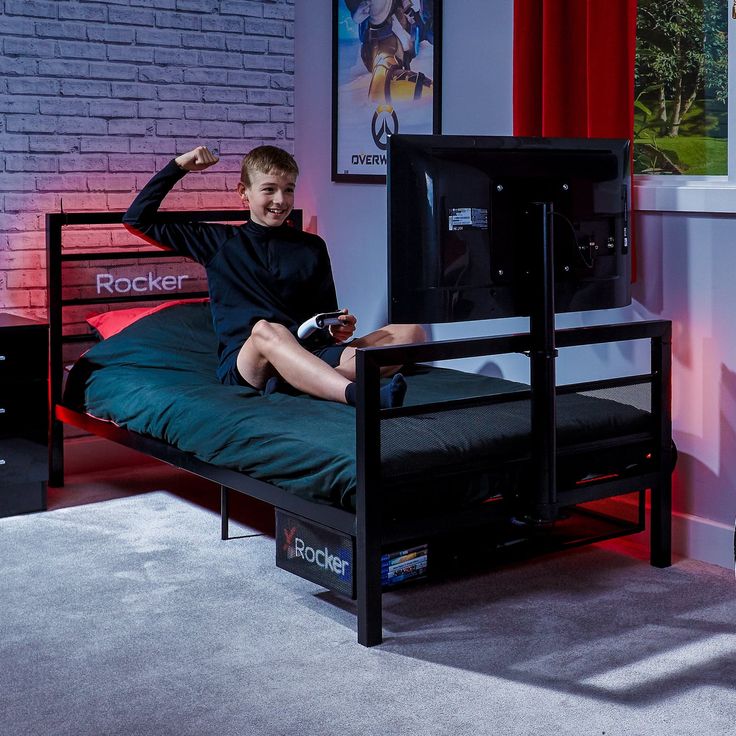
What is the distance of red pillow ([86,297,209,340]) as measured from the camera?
424 centimetres

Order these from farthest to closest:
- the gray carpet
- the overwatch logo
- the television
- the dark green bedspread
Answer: the overwatch logo
the dark green bedspread
the television
the gray carpet

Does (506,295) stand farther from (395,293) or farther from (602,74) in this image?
(602,74)

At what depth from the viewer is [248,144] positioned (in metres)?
4.83

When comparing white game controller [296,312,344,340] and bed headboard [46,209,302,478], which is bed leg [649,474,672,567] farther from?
bed headboard [46,209,302,478]

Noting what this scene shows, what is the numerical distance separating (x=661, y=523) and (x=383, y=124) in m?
1.97

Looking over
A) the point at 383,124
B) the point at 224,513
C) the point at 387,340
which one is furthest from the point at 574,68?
the point at 224,513

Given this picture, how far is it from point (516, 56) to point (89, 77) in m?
1.73

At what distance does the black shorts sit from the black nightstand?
0.67m

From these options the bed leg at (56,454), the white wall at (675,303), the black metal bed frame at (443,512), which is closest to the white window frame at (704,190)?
the white wall at (675,303)

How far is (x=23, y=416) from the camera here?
3.88 meters

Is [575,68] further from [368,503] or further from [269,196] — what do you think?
[368,503]

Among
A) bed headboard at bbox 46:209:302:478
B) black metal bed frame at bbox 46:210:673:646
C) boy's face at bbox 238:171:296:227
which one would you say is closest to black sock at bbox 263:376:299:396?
black metal bed frame at bbox 46:210:673:646

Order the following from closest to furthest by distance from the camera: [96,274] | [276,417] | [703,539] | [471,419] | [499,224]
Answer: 1. [499,224]
2. [471,419]
3. [276,417]
4. [703,539]
5. [96,274]

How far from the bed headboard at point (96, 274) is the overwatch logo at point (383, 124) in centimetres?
62
